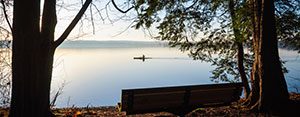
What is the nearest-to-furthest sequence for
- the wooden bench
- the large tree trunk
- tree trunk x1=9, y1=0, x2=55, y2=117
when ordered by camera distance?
tree trunk x1=9, y1=0, x2=55, y2=117 → the wooden bench → the large tree trunk

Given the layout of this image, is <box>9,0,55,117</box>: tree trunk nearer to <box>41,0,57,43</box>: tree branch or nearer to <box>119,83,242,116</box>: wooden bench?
<box>41,0,57,43</box>: tree branch

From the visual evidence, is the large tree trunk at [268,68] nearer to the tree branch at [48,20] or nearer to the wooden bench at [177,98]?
the wooden bench at [177,98]

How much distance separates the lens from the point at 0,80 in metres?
7.02

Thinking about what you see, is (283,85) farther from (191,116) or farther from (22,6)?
(22,6)

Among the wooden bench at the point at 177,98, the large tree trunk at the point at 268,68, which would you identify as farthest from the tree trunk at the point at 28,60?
the large tree trunk at the point at 268,68

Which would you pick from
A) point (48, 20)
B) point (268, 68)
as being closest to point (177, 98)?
point (268, 68)

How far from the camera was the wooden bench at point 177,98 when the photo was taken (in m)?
5.37

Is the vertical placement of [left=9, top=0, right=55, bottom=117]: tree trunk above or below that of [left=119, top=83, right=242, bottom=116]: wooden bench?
above

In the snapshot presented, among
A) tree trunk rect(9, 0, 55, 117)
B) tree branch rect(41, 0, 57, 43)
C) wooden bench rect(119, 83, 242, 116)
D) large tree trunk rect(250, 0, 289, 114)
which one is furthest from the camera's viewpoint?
large tree trunk rect(250, 0, 289, 114)

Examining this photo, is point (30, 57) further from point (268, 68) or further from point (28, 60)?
point (268, 68)

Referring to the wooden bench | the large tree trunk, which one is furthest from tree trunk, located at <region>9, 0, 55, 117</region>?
the large tree trunk

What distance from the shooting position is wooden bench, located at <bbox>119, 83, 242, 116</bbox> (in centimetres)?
537

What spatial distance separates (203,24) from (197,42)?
1031 mm

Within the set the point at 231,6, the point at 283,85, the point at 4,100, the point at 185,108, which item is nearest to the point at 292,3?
the point at 231,6
